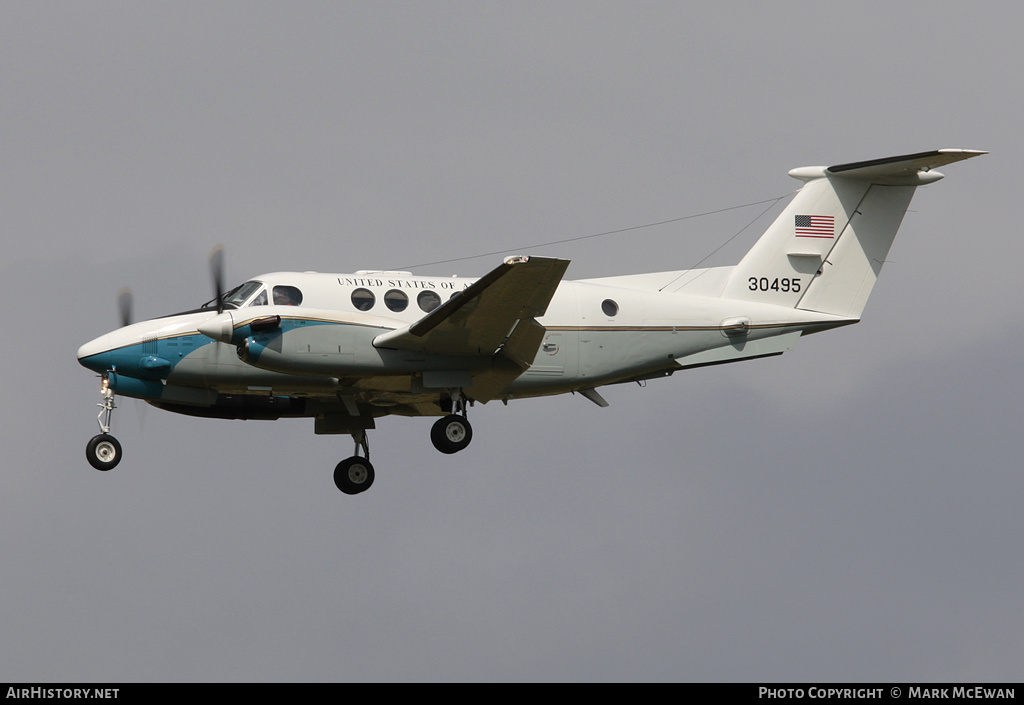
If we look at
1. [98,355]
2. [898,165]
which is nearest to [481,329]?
[98,355]

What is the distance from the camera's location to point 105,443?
20.9 meters

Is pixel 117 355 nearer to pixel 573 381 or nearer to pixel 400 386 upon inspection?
pixel 400 386

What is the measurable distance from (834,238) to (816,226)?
1.27 feet

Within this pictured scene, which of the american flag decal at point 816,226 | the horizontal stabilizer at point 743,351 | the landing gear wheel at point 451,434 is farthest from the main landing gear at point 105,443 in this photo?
the american flag decal at point 816,226

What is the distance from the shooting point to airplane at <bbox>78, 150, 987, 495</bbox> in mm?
20812

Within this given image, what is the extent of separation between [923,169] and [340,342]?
11143mm

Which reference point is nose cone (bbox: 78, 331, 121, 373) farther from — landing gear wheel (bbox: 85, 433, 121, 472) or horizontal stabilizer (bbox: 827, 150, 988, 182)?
horizontal stabilizer (bbox: 827, 150, 988, 182)

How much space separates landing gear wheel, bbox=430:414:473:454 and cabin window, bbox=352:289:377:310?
7.00ft

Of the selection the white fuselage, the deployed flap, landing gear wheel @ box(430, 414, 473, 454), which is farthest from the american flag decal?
landing gear wheel @ box(430, 414, 473, 454)

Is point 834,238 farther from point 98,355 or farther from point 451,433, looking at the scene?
point 98,355

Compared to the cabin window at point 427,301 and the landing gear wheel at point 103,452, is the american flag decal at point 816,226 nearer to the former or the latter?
the cabin window at point 427,301

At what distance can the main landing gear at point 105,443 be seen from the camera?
20828 millimetres

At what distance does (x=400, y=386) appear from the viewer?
22.2 metres

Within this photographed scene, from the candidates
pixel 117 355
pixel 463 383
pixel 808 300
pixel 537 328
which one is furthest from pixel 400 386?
pixel 808 300
